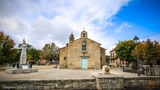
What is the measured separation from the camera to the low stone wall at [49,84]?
9938mm

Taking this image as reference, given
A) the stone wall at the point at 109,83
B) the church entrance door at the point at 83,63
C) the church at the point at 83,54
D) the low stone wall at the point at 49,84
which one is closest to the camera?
the low stone wall at the point at 49,84

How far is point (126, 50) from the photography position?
3209cm

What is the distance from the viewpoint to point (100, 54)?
117ft

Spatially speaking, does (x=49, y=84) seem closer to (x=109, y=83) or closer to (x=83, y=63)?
(x=109, y=83)

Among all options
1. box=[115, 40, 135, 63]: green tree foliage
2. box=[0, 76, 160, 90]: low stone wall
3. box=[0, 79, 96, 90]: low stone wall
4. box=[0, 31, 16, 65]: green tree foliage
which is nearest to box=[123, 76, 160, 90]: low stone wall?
box=[0, 76, 160, 90]: low stone wall

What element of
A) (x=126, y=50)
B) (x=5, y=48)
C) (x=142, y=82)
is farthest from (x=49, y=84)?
(x=126, y=50)

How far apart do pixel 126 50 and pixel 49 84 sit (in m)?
25.0

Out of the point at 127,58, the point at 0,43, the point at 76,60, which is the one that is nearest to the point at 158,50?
the point at 127,58

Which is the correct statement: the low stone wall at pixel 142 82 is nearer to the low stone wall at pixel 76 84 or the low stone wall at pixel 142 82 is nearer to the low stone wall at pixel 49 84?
the low stone wall at pixel 76 84

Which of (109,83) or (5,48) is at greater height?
(5,48)

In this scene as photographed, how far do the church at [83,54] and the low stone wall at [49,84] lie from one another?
900 inches

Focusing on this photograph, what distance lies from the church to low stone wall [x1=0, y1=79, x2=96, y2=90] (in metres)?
22.9

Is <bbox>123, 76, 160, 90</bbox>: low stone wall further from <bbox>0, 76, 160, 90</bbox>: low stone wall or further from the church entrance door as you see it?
the church entrance door

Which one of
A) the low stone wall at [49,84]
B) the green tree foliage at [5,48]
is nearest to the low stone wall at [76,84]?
the low stone wall at [49,84]
